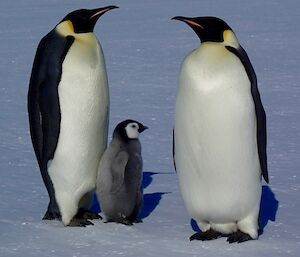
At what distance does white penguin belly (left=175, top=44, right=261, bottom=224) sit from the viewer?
4.06m

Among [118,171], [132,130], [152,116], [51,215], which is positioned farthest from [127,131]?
[152,116]

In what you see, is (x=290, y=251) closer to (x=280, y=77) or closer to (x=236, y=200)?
(x=236, y=200)

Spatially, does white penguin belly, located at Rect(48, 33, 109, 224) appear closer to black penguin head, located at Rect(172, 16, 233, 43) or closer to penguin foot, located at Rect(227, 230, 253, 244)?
black penguin head, located at Rect(172, 16, 233, 43)

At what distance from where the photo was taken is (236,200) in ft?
13.7

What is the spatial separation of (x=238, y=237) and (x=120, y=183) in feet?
2.10

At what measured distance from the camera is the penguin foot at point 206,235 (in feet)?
13.7

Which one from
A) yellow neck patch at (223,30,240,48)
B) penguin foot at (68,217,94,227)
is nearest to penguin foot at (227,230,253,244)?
penguin foot at (68,217,94,227)

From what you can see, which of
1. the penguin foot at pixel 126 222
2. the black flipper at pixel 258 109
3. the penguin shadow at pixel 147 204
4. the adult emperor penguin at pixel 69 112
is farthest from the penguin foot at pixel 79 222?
the black flipper at pixel 258 109

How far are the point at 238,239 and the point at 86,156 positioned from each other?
0.84m

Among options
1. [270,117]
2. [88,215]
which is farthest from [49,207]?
[270,117]

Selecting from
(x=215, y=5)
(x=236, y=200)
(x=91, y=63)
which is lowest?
(x=215, y=5)

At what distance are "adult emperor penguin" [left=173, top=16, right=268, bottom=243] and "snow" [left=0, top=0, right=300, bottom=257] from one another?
15cm

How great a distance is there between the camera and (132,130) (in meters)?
4.60

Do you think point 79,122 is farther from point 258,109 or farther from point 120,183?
point 258,109
